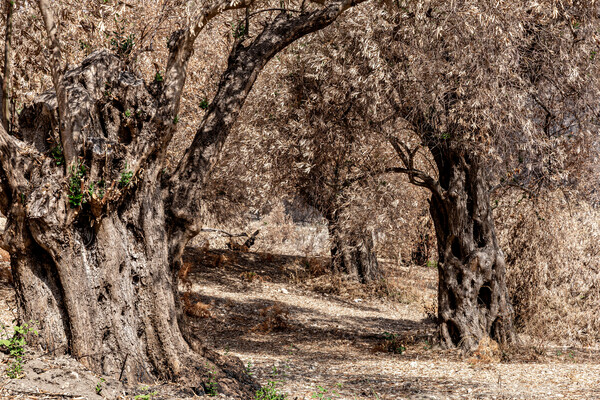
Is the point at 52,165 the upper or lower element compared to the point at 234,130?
lower

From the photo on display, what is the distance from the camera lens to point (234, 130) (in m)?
12.9

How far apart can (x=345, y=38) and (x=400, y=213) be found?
291 cm

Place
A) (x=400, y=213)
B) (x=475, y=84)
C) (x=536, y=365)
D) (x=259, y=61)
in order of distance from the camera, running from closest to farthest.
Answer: (x=259, y=61) → (x=475, y=84) → (x=536, y=365) → (x=400, y=213)

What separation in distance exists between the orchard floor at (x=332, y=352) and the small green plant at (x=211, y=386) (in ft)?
0.95

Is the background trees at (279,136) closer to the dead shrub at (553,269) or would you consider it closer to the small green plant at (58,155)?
the small green plant at (58,155)

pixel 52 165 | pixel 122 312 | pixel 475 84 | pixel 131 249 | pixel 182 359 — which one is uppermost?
pixel 475 84

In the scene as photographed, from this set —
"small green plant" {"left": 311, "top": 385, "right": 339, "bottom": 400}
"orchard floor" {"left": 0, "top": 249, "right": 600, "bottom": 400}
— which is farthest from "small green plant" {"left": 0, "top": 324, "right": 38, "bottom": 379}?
"small green plant" {"left": 311, "top": 385, "right": 339, "bottom": 400}

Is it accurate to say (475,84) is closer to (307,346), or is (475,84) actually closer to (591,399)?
(591,399)

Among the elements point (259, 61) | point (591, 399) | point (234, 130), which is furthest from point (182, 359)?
point (234, 130)

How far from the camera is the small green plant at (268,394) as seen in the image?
18.5 feet

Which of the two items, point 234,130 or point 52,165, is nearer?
point 52,165

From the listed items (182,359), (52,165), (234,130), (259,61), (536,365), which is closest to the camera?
(52,165)

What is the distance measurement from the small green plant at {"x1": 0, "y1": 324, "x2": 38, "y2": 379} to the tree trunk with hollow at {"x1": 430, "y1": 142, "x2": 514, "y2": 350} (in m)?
5.84

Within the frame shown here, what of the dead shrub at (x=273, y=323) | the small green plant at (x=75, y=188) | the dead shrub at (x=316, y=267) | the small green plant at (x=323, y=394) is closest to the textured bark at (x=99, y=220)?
the small green plant at (x=75, y=188)
